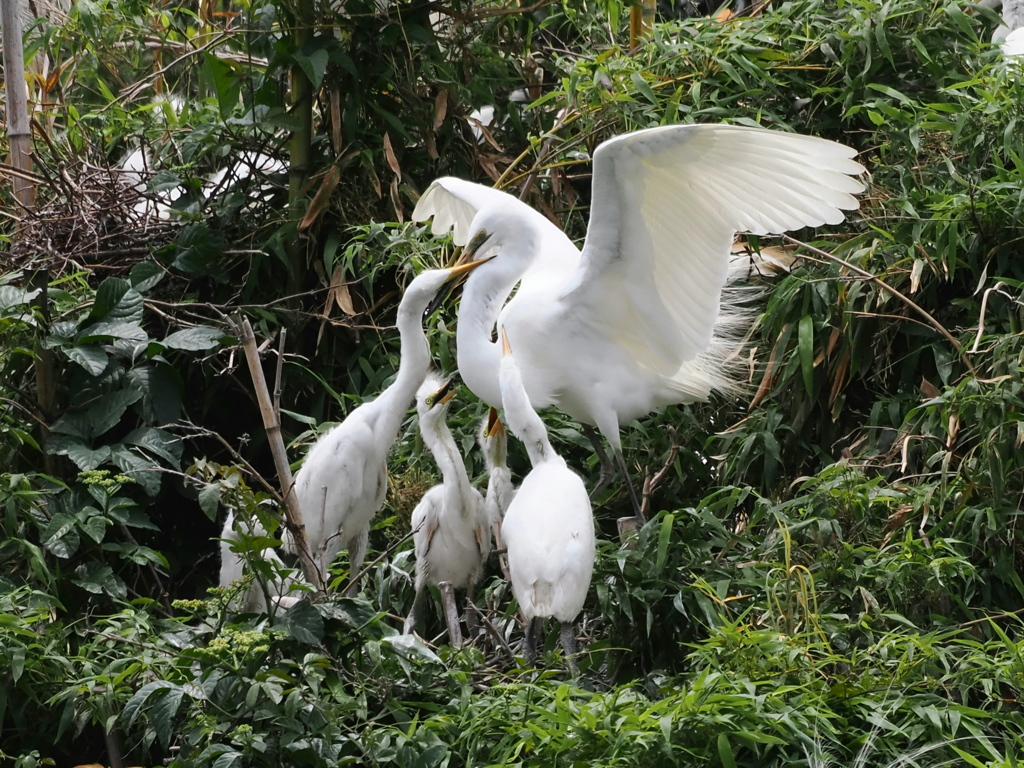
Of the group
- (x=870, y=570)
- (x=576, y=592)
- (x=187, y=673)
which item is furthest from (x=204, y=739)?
(x=870, y=570)

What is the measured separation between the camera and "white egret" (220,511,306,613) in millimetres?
2875

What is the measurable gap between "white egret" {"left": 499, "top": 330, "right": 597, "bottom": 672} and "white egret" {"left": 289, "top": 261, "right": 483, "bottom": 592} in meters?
0.49

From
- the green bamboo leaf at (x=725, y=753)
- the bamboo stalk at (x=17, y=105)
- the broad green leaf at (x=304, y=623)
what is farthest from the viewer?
the bamboo stalk at (x=17, y=105)

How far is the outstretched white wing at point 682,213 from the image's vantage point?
Result: 3.61m

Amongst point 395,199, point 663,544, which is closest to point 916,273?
point 663,544

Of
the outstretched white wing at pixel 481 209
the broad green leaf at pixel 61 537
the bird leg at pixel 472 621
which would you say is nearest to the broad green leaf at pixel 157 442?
the broad green leaf at pixel 61 537

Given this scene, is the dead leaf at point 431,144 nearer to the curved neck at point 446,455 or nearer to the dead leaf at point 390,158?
the dead leaf at point 390,158

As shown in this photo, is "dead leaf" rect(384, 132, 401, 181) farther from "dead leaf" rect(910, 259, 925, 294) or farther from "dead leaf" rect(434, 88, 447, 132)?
"dead leaf" rect(910, 259, 925, 294)

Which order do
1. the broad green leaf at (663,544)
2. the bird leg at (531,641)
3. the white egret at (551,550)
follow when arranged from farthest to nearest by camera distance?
1. the broad green leaf at (663,544)
2. the bird leg at (531,641)
3. the white egret at (551,550)

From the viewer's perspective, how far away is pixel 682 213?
3871 mm

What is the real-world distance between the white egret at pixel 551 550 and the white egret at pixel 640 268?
654 millimetres

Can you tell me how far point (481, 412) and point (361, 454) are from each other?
1049mm

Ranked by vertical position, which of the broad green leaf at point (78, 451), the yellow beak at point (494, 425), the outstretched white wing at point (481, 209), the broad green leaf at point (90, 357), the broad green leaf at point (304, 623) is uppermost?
the outstretched white wing at point (481, 209)

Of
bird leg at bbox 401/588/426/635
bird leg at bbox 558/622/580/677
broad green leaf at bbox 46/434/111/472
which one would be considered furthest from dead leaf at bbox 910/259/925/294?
broad green leaf at bbox 46/434/111/472
